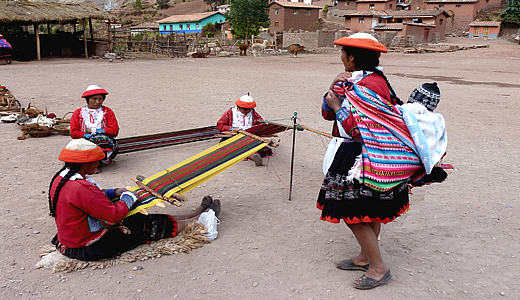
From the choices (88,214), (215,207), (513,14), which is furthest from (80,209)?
(513,14)

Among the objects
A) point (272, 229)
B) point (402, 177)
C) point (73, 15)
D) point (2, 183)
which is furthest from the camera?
point (73, 15)

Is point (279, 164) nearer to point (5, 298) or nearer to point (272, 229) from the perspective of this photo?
point (272, 229)

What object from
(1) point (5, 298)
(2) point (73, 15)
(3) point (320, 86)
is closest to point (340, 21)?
(2) point (73, 15)

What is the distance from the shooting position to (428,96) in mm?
2307

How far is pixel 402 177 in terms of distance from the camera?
2299 mm

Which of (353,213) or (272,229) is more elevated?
(353,213)

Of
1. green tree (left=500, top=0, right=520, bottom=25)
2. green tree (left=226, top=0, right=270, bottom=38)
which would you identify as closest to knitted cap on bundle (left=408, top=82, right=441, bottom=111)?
green tree (left=226, top=0, right=270, bottom=38)

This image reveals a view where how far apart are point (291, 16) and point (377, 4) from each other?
36.9 feet

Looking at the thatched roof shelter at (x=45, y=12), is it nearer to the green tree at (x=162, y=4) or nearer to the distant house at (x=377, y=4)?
the distant house at (x=377, y=4)

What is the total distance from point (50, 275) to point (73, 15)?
21268 mm

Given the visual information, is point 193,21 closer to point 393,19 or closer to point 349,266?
point 393,19

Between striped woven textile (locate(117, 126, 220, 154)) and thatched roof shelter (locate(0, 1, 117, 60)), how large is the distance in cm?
1749

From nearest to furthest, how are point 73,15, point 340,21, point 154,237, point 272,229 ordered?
point 154,237 → point 272,229 → point 73,15 → point 340,21

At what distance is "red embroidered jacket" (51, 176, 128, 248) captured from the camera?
2559mm
